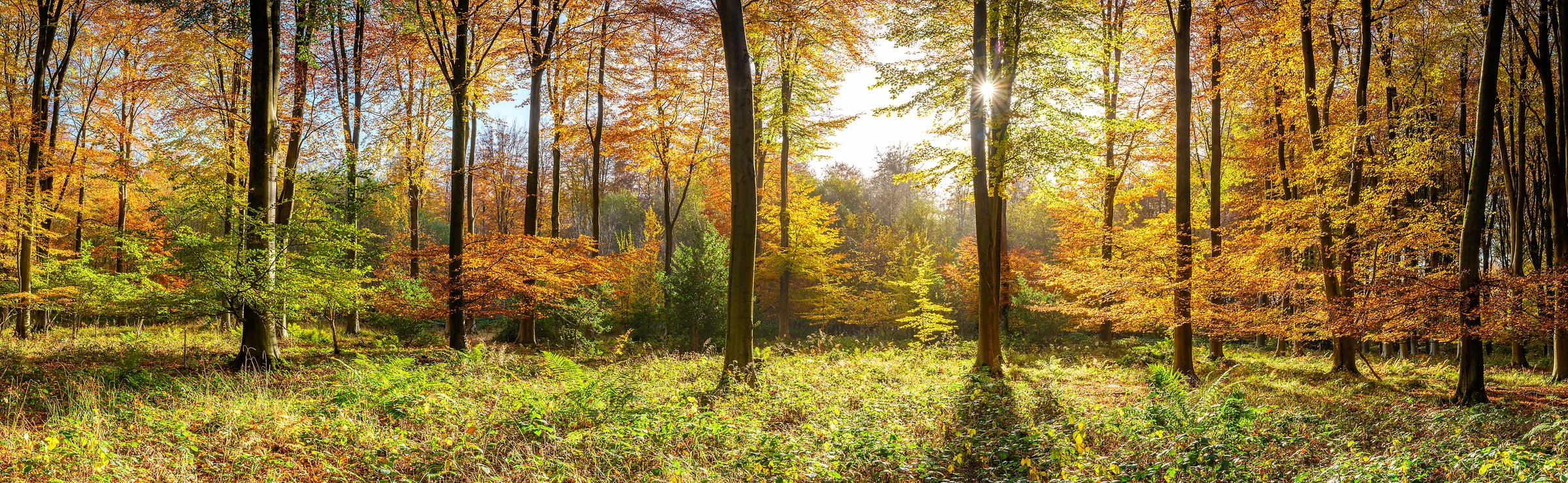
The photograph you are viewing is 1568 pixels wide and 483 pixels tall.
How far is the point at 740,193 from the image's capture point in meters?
7.70

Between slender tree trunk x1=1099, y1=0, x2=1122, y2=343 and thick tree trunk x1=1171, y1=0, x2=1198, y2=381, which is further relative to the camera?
slender tree trunk x1=1099, y1=0, x2=1122, y2=343

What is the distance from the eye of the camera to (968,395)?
731 centimetres

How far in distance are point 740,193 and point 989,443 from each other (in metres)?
4.05

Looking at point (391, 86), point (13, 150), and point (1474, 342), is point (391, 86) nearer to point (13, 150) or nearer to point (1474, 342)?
point (13, 150)

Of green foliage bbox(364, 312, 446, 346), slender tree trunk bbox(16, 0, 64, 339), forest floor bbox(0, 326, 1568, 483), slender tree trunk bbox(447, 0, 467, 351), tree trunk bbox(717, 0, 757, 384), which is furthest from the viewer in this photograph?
green foliage bbox(364, 312, 446, 346)

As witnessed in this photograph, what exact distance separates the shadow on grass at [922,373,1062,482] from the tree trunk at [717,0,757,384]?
2.64 metres

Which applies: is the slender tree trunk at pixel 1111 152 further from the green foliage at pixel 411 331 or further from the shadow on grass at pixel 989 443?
the green foliage at pixel 411 331

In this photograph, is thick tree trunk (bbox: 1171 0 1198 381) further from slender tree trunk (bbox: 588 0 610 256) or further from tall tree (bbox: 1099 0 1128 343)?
slender tree trunk (bbox: 588 0 610 256)

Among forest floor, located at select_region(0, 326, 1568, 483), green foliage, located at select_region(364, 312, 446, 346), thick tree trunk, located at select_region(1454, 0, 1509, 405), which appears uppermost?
thick tree trunk, located at select_region(1454, 0, 1509, 405)

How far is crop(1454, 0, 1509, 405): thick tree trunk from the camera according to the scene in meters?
7.22

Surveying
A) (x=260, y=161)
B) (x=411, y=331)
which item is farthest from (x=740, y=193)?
(x=411, y=331)

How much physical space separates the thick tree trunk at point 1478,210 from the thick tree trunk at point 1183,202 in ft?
10.3

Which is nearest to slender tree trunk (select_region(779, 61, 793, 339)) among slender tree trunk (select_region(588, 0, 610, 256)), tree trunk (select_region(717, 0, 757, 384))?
slender tree trunk (select_region(588, 0, 610, 256))

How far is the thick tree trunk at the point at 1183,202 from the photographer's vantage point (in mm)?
10289
